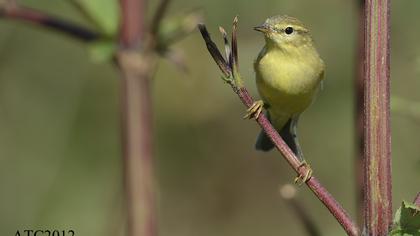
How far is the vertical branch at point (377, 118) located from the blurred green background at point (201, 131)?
238cm

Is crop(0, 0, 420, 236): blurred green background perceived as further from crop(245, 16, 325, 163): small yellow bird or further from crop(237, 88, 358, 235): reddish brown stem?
crop(237, 88, 358, 235): reddish brown stem

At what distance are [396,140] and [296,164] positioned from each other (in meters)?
2.85

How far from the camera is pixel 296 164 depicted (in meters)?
1.68

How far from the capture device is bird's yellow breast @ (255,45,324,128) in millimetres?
3191

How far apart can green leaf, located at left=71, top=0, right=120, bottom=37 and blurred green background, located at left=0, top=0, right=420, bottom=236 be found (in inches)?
64.9

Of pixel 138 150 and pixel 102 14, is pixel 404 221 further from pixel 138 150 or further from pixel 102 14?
pixel 102 14

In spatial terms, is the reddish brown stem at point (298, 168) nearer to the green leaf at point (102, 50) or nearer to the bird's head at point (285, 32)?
the green leaf at point (102, 50)

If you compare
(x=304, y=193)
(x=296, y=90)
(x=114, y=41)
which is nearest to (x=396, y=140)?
(x=304, y=193)

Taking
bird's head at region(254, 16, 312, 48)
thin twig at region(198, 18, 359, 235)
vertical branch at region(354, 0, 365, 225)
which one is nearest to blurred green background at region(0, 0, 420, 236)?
bird's head at region(254, 16, 312, 48)

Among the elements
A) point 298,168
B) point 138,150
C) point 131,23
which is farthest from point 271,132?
point 131,23

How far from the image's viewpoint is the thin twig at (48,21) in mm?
2332

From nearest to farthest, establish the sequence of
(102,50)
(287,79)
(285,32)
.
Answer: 1. (102,50)
2. (287,79)
3. (285,32)

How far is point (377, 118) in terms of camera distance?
5.34 feet

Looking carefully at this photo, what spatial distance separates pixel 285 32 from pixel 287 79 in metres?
0.34
